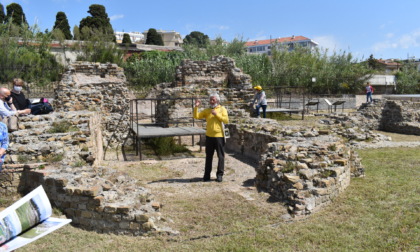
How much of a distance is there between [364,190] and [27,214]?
5.44 m

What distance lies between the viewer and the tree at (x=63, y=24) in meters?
42.4

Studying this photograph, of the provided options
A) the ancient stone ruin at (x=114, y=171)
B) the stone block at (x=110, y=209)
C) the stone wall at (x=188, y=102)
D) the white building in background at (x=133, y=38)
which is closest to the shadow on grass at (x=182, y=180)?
the ancient stone ruin at (x=114, y=171)

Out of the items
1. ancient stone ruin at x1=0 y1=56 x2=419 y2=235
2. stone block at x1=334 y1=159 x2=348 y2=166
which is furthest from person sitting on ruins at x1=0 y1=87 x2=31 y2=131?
stone block at x1=334 y1=159 x2=348 y2=166

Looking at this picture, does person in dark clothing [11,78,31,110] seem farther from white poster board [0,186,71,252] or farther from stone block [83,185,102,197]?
white poster board [0,186,71,252]

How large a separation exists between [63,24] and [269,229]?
45.2 meters

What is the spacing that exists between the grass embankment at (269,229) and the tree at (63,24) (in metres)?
41.5

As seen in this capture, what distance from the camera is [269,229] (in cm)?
463

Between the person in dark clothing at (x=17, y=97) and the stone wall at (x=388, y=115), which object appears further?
the stone wall at (x=388, y=115)

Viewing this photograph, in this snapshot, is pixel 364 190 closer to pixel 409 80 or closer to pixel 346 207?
pixel 346 207

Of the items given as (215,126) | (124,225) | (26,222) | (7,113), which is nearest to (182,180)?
(215,126)

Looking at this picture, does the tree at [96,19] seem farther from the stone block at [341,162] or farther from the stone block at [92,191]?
the stone block at [92,191]

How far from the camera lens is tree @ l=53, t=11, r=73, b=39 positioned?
139 ft

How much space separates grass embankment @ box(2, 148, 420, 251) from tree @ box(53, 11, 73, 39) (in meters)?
41.5

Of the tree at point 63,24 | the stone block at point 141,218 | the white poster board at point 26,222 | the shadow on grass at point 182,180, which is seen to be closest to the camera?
the white poster board at point 26,222
